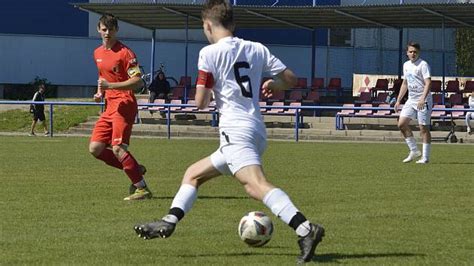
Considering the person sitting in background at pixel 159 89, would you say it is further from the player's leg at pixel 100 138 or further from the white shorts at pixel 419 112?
the player's leg at pixel 100 138

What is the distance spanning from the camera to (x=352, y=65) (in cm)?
5444

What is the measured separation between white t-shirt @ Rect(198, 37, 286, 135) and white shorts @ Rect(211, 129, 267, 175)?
2.0 inches

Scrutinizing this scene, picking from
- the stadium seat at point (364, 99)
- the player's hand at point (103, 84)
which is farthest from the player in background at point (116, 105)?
the stadium seat at point (364, 99)

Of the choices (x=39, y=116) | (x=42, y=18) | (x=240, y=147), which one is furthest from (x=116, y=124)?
(x=42, y=18)

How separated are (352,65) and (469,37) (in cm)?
887

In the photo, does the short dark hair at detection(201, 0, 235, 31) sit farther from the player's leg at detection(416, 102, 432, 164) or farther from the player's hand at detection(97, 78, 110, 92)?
the player's leg at detection(416, 102, 432, 164)

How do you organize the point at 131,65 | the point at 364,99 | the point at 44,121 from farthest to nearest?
the point at 364,99
the point at 44,121
the point at 131,65

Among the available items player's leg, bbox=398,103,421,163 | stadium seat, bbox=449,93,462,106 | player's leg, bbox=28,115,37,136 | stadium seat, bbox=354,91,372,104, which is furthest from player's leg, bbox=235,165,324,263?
stadium seat, bbox=354,91,372,104

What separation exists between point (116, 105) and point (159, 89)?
92.2ft

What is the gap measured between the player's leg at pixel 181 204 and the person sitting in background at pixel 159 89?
32.0 m

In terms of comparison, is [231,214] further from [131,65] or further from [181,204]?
[181,204]

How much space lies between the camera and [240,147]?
28.2ft

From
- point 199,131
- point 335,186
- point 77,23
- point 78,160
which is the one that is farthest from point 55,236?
point 77,23

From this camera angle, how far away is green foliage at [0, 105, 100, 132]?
39438mm
